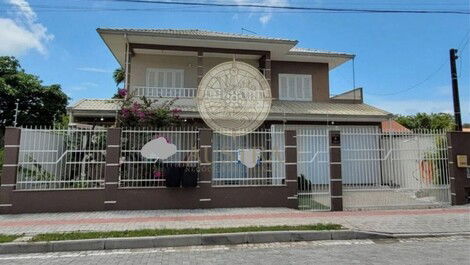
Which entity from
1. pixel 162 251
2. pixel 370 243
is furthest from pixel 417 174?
pixel 162 251

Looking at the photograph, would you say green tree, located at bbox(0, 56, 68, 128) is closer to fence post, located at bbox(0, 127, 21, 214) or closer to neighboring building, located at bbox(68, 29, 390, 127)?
neighboring building, located at bbox(68, 29, 390, 127)

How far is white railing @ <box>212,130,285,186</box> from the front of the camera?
11.2m

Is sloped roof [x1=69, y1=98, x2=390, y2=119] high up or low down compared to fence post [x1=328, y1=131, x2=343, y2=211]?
up

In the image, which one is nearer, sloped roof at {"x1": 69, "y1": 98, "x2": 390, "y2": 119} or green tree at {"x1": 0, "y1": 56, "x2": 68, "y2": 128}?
sloped roof at {"x1": 69, "y1": 98, "x2": 390, "y2": 119}

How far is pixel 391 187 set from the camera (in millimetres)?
12000

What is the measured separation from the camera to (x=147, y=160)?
11.0 m

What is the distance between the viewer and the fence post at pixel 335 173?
11.1 meters

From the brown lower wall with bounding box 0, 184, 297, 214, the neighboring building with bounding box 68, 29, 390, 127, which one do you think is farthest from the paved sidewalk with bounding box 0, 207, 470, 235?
the neighboring building with bounding box 68, 29, 390, 127

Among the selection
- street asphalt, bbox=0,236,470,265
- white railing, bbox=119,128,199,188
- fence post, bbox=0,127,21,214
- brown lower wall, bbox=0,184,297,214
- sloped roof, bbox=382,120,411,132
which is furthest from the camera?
sloped roof, bbox=382,120,411,132

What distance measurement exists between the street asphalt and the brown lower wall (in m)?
3.66

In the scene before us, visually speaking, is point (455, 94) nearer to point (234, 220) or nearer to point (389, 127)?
point (389, 127)

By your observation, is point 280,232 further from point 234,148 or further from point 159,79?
point 159,79

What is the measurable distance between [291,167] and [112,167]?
525 centimetres

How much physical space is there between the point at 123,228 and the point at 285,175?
200 inches
